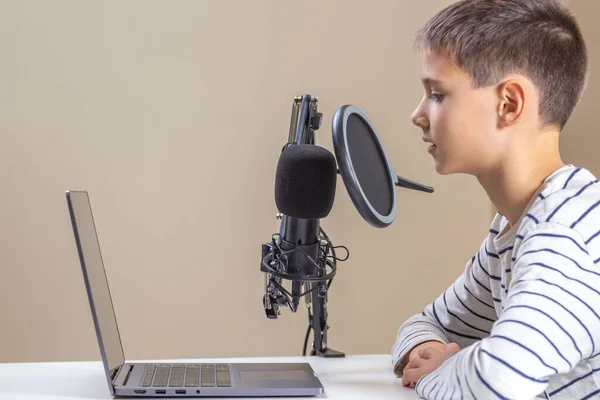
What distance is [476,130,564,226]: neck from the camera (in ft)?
3.16

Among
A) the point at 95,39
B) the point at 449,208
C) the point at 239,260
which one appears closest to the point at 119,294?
the point at 239,260

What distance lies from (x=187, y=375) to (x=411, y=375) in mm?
339

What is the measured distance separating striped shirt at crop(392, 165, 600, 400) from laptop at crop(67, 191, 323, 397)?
0.21 meters

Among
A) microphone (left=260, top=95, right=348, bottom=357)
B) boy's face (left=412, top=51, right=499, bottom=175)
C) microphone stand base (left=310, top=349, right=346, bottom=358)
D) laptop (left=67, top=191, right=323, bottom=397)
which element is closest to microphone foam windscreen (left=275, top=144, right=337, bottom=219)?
microphone (left=260, top=95, right=348, bottom=357)

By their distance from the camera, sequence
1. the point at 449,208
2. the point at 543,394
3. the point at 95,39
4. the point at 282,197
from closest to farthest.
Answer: the point at 543,394 < the point at 282,197 < the point at 95,39 < the point at 449,208

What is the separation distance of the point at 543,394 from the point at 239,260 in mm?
1460

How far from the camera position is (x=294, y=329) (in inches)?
91.9

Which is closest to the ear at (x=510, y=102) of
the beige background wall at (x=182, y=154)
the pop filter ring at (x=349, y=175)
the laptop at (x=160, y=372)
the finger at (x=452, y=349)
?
the pop filter ring at (x=349, y=175)

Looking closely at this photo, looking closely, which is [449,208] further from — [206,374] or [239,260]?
[206,374]

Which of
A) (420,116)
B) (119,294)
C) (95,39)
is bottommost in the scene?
(119,294)

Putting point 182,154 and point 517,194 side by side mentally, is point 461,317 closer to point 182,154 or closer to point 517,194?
point 517,194

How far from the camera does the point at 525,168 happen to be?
964 mm

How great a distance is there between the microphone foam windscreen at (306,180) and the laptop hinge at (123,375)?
346 millimetres

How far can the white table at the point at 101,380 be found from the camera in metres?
0.98
